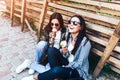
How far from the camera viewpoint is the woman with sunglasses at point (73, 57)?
3322 mm

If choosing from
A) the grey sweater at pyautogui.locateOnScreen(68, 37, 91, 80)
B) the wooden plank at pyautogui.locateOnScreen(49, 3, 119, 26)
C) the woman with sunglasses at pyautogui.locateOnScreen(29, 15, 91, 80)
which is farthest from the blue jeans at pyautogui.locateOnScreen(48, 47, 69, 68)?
the wooden plank at pyautogui.locateOnScreen(49, 3, 119, 26)

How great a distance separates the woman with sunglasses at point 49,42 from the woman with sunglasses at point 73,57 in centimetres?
33

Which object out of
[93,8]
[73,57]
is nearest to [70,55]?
[73,57]

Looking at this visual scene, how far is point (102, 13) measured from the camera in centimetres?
398

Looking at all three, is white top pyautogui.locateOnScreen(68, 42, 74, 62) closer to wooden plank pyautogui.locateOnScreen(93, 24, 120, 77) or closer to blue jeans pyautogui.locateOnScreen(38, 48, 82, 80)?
blue jeans pyautogui.locateOnScreen(38, 48, 82, 80)

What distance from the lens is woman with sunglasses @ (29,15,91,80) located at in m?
3.32

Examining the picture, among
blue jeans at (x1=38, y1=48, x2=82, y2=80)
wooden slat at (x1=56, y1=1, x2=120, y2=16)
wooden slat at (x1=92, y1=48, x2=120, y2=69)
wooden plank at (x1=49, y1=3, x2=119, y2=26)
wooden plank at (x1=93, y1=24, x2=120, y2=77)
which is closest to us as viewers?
blue jeans at (x1=38, y1=48, x2=82, y2=80)

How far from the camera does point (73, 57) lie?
3.71m

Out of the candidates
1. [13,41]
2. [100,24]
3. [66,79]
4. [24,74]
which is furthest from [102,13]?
[13,41]

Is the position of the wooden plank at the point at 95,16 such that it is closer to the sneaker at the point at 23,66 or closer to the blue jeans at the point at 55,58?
the blue jeans at the point at 55,58

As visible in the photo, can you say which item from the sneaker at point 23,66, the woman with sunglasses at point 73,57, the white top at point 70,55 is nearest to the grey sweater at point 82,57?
the woman with sunglasses at point 73,57

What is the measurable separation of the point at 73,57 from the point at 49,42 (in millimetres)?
732

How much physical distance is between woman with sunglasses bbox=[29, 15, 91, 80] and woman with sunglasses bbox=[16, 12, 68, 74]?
0.33 m

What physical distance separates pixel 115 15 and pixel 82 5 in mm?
858
